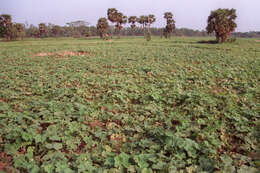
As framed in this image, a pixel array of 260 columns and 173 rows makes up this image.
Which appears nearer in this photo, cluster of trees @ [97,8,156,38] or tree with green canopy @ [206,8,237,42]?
tree with green canopy @ [206,8,237,42]

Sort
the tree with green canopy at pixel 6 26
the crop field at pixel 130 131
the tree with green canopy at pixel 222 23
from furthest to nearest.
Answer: the tree with green canopy at pixel 6 26 < the tree with green canopy at pixel 222 23 < the crop field at pixel 130 131

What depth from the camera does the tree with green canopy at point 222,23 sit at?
133ft

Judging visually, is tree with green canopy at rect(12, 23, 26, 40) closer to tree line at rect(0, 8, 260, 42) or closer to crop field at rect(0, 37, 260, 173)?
tree line at rect(0, 8, 260, 42)

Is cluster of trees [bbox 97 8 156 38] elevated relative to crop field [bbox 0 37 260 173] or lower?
elevated

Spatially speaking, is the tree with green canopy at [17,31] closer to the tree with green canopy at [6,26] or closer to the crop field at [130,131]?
the tree with green canopy at [6,26]

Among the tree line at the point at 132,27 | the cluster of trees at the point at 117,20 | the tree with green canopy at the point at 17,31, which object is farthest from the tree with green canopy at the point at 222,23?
the tree with green canopy at the point at 17,31

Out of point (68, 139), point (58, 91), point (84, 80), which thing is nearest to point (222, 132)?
point (68, 139)

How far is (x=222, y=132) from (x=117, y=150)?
240cm

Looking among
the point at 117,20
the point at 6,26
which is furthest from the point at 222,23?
the point at 6,26

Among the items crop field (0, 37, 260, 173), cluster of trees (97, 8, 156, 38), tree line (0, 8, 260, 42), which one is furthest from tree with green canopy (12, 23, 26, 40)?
crop field (0, 37, 260, 173)

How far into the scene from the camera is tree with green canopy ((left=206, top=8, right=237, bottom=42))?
133 feet

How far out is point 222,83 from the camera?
338 inches

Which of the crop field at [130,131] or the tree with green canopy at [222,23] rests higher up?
the tree with green canopy at [222,23]

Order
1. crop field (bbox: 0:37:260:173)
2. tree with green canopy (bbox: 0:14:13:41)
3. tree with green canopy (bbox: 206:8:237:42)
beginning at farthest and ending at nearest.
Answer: tree with green canopy (bbox: 0:14:13:41) < tree with green canopy (bbox: 206:8:237:42) < crop field (bbox: 0:37:260:173)
